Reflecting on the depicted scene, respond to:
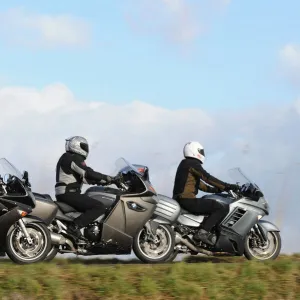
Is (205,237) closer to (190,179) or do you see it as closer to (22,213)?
(190,179)

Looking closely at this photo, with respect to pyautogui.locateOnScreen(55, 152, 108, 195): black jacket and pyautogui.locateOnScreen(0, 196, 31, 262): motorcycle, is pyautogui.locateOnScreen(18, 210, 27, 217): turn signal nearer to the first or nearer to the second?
pyautogui.locateOnScreen(0, 196, 31, 262): motorcycle

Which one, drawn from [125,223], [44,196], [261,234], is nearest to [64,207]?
[44,196]

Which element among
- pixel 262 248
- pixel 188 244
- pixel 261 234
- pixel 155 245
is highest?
pixel 261 234

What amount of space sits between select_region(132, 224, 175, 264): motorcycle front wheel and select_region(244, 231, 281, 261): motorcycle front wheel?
5.40 feet

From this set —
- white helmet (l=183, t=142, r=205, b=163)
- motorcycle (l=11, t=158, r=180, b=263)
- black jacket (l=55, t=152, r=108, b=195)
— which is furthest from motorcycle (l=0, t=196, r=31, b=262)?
white helmet (l=183, t=142, r=205, b=163)

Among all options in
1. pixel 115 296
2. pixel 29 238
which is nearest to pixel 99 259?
pixel 29 238

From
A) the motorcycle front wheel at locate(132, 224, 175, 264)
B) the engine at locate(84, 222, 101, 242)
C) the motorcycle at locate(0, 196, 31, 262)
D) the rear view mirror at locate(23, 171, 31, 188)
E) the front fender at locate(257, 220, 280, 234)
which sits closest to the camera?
the motorcycle at locate(0, 196, 31, 262)

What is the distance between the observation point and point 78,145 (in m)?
14.4

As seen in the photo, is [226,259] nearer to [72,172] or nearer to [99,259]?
[99,259]

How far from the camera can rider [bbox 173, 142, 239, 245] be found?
49.0ft

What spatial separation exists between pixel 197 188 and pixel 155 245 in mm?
1498

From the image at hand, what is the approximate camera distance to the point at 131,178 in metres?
14.7

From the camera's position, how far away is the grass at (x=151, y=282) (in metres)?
10.1

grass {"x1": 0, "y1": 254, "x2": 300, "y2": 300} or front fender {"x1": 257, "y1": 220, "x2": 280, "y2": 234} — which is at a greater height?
front fender {"x1": 257, "y1": 220, "x2": 280, "y2": 234}
